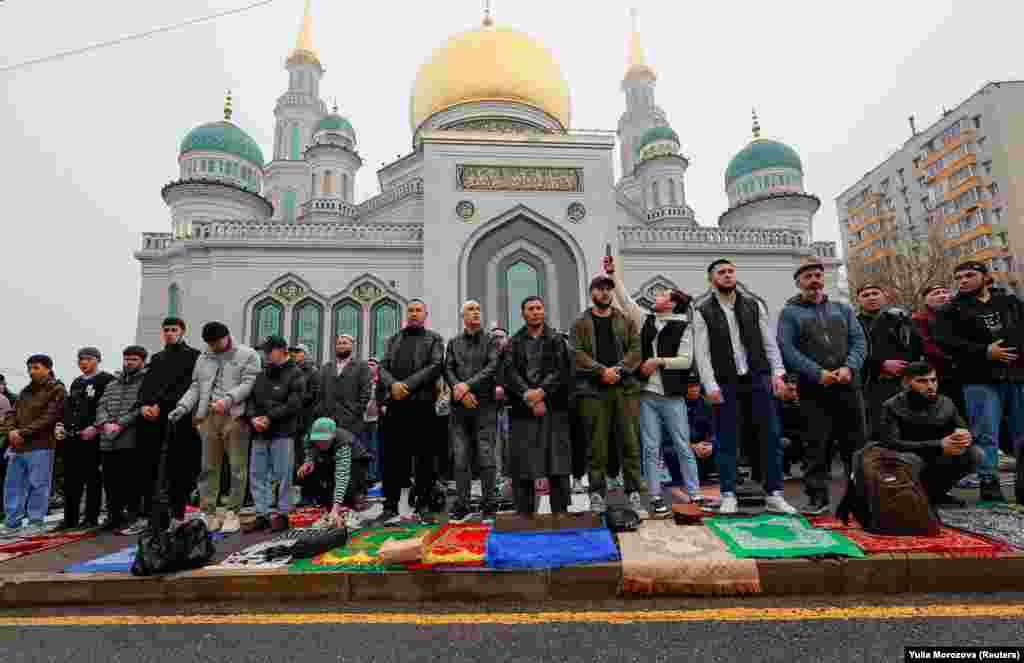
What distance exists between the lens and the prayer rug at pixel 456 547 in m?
3.03

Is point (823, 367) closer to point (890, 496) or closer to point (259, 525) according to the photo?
point (890, 496)

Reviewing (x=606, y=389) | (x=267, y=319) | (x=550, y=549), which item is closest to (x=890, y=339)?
(x=606, y=389)

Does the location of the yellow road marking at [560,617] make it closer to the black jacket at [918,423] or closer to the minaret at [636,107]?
the black jacket at [918,423]

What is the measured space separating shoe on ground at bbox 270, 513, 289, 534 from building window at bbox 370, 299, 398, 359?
13.4 metres

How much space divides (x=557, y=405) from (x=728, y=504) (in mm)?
1492

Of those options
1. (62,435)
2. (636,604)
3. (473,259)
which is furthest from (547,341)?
(473,259)

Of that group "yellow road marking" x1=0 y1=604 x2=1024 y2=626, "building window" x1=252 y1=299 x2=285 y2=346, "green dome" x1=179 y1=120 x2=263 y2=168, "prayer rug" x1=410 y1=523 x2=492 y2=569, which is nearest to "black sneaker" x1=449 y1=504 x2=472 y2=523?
"prayer rug" x1=410 y1=523 x2=492 y2=569

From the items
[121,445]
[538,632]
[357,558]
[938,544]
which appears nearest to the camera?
[538,632]

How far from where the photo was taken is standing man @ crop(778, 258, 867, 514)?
172 inches

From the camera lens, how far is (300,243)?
1822 centimetres

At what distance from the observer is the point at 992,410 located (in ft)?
15.4

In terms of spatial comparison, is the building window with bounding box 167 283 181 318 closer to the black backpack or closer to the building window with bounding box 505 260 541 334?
the building window with bounding box 505 260 541 334

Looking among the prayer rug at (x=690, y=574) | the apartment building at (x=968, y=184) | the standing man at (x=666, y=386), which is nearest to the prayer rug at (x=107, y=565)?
the prayer rug at (x=690, y=574)

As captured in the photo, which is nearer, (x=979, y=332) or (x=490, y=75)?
(x=979, y=332)
